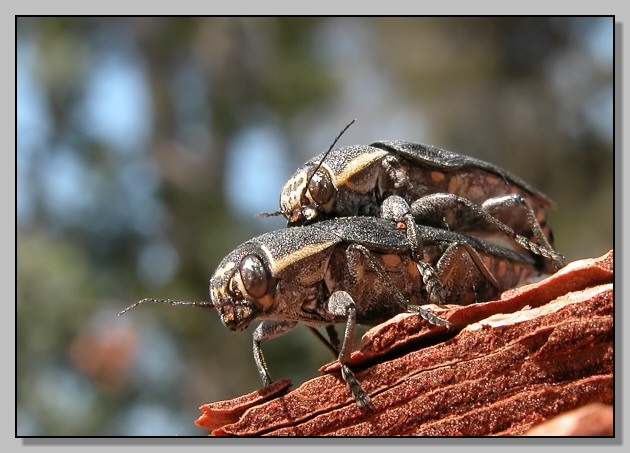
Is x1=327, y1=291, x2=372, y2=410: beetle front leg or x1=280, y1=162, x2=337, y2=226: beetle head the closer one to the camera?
x1=327, y1=291, x2=372, y2=410: beetle front leg

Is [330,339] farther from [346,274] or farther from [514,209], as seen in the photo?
[514,209]

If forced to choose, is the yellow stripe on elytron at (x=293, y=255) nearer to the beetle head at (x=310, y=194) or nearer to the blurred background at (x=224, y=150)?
the beetle head at (x=310, y=194)

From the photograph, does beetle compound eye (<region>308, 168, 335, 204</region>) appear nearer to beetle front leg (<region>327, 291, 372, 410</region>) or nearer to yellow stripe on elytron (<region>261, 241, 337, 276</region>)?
yellow stripe on elytron (<region>261, 241, 337, 276</region>)

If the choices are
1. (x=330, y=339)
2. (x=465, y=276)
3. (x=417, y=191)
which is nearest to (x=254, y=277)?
(x=330, y=339)

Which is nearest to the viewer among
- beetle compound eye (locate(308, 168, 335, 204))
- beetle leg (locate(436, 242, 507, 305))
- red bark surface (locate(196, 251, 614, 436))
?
red bark surface (locate(196, 251, 614, 436))

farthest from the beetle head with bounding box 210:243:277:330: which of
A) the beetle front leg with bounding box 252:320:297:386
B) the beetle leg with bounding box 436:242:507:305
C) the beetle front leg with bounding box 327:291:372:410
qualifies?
the beetle leg with bounding box 436:242:507:305
